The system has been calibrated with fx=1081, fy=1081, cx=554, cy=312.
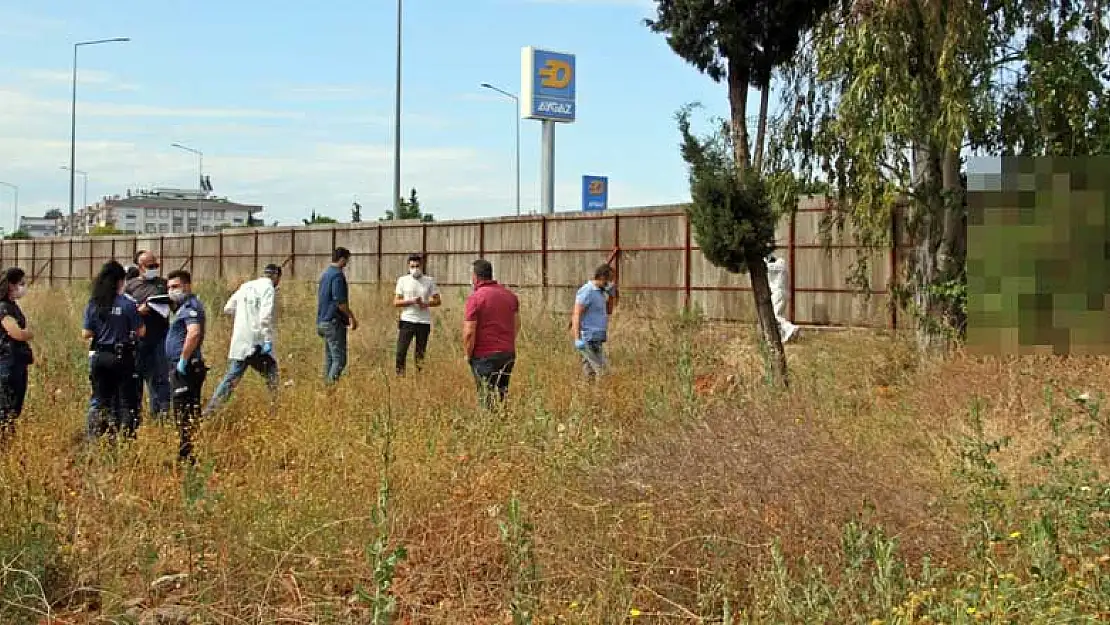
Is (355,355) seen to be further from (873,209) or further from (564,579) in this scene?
(564,579)

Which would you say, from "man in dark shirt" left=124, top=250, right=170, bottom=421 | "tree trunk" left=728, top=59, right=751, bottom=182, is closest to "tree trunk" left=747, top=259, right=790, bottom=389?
"tree trunk" left=728, top=59, right=751, bottom=182

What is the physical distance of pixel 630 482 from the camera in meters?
5.54

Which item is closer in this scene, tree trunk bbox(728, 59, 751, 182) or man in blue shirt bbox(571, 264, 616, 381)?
man in blue shirt bbox(571, 264, 616, 381)

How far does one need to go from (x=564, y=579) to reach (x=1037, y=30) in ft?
29.0

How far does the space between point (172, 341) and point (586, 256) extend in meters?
11.2

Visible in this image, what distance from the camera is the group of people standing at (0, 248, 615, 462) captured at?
8.14 m

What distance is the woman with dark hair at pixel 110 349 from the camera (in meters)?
8.12

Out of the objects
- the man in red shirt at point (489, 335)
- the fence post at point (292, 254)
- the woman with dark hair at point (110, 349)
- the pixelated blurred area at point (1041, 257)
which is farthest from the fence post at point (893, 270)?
the fence post at point (292, 254)

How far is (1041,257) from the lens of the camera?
7.15 metres

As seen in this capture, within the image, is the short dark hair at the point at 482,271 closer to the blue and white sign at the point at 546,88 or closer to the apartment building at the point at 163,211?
the blue and white sign at the point at 546,88

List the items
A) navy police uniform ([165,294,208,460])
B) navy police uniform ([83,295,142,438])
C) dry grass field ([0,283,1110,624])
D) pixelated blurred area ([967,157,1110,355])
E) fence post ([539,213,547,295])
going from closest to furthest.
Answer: dry grass field ([0,283,1110,624]) → pixelated blurred area ([967,157,1110,355]) → navy police uniform ([83,295,142,438]) → navy police uniform ([165,294,208,460]) → fence post ([539,213,547,295])

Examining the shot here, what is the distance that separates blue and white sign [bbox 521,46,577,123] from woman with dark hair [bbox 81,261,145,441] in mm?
25643

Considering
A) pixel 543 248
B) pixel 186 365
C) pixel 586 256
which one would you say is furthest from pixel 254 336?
pixel 543 248

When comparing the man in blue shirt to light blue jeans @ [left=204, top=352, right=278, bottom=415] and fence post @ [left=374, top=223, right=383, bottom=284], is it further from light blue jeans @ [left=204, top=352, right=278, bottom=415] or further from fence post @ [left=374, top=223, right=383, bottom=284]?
fence post @ [left=374, top=223, right=383, bottom=284]
